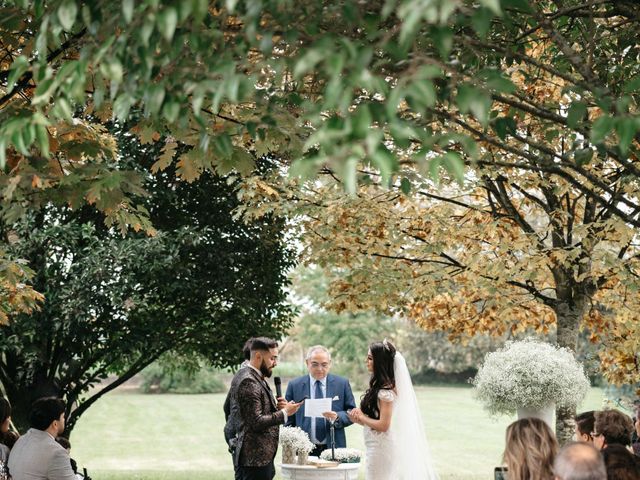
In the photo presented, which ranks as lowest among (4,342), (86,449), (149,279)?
(86,449)

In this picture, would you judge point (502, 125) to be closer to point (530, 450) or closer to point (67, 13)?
point (530, 450)

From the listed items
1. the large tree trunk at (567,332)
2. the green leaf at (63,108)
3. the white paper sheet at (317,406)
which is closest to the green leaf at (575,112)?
the green leaf at (63,108)

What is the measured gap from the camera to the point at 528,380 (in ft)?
19.0

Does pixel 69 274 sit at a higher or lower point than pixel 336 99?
higher

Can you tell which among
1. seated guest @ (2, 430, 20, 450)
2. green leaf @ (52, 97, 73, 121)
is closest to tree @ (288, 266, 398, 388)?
seated guest @ (2, 430, 20, 450)

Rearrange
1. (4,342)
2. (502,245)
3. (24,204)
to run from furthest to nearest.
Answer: (4,342) < (502,245) < (24,204)

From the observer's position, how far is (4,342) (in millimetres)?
10805

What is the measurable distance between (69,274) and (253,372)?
4768 millimetres

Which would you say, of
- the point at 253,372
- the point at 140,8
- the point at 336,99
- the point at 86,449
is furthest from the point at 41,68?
the point at 86,449

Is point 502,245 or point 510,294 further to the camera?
point 510,294

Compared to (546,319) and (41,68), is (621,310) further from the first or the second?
(41,68)

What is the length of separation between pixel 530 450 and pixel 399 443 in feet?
12.5

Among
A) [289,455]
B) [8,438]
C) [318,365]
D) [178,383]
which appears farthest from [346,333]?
[8,438]

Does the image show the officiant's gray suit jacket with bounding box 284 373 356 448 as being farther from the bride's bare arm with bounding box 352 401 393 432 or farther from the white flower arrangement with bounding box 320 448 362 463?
the bride's bare arm with bounding box 352 401 393 432
